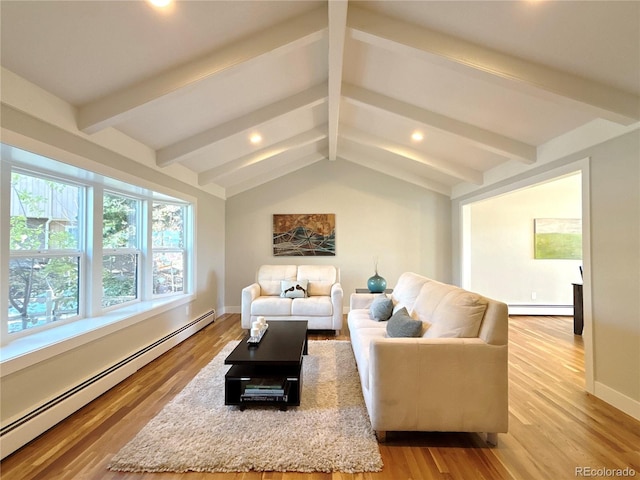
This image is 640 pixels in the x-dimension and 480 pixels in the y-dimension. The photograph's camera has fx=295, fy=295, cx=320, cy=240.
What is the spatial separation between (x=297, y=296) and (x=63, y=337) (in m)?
2.68

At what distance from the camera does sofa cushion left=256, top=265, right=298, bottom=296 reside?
468 centimetres

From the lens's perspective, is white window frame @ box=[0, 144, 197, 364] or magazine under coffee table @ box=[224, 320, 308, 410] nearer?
white window frame @ box=[0, 144, 197, 364]

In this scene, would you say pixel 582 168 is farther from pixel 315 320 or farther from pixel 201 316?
pixel 201 316

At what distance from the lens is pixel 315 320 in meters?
4.09

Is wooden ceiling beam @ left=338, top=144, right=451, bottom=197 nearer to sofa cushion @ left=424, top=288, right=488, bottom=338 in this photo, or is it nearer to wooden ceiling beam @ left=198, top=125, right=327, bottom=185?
wooden ceiling beam @ left=198, top=125, right=327, bottom=185

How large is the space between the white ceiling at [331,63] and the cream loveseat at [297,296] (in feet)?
7.16

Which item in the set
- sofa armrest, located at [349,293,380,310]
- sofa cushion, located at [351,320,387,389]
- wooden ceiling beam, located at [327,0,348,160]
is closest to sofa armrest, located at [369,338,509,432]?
sofa cushion, located at [351,320,387,389]

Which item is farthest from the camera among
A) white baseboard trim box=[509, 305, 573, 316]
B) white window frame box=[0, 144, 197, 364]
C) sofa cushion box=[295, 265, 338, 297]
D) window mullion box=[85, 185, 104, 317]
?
white baseboard trim box=[509, 305, 573, 316]

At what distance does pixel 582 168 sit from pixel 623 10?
4.56 ft

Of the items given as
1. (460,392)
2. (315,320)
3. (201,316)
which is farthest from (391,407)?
(201,316)

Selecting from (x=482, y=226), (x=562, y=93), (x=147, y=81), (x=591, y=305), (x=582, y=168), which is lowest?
(x=591, y=305)

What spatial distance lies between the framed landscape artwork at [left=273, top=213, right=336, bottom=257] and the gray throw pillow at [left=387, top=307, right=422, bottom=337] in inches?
121

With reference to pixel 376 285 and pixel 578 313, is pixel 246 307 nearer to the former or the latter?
pixel 376 285

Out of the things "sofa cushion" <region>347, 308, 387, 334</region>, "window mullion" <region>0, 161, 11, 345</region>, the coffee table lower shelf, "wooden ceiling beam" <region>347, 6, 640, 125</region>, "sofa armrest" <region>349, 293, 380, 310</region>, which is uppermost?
"wooden ceiling beam" <region>347, 6, 640, 125</region>
